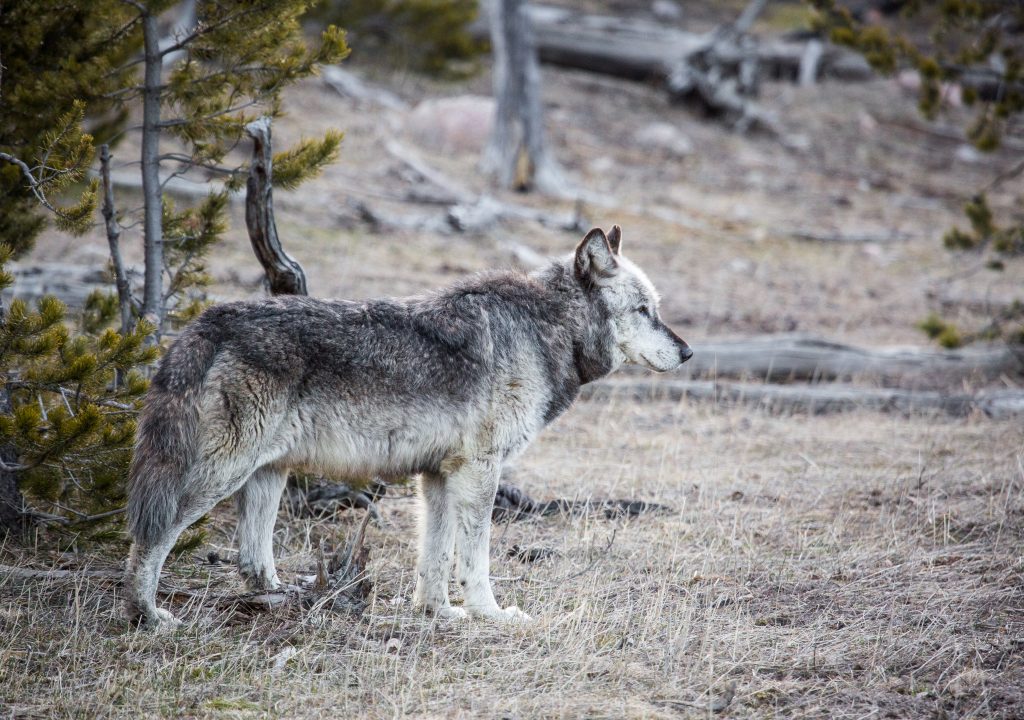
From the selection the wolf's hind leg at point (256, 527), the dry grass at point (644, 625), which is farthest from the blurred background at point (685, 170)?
the wolf's hind leg at point (256, 527)

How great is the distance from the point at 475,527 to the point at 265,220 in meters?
2.53

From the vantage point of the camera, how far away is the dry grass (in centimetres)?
443

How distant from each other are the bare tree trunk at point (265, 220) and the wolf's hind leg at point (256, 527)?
1.63 m

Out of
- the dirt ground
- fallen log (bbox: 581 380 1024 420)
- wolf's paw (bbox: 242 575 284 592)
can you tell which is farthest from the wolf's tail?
fallen log (bbox: 581 380 1024 420)

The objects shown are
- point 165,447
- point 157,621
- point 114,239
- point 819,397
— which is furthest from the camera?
point 819,397

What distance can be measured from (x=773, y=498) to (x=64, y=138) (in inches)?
229

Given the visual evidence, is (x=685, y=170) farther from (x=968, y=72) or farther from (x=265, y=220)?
(x=265, y=220)

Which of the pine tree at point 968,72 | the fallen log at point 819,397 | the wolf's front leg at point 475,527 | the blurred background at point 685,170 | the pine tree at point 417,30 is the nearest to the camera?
the wolf's front leg at point 475,527

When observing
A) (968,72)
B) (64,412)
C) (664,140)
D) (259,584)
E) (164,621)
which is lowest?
(259,584)

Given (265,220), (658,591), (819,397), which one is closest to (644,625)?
(658,591)

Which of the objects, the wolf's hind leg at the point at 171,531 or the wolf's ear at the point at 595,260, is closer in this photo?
the wolf's hind leg at the point at 171,531

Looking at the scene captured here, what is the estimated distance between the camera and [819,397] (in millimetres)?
10258

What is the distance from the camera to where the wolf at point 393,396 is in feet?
15.4

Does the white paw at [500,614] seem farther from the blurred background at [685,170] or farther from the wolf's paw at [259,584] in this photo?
the blurred background at [685,170]
